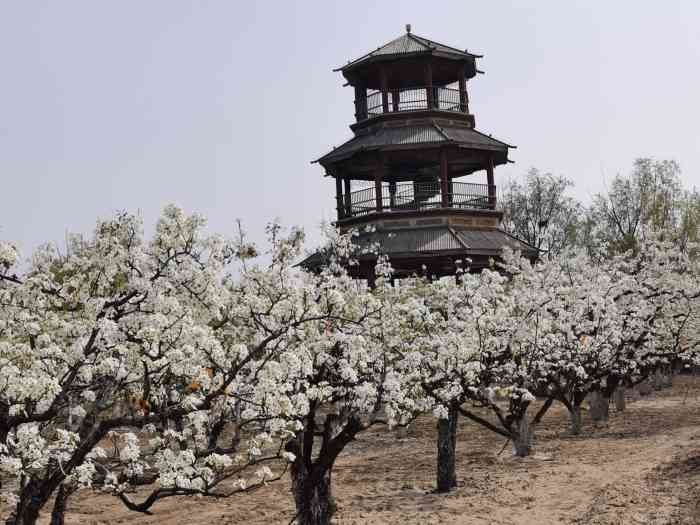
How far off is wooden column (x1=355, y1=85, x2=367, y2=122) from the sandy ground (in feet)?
47.7

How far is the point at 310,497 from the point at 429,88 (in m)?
22.7

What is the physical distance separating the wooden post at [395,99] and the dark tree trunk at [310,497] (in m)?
22.7

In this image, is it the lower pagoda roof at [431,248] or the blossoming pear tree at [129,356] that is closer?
the blossoming pear tree at [129,356]

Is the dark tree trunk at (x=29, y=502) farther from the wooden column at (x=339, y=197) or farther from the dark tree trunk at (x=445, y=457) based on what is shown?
the wooden column at (x=339, y=197)

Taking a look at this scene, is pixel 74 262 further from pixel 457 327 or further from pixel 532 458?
pixel 532 458

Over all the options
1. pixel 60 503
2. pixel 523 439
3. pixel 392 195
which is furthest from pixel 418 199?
pixel 60 503

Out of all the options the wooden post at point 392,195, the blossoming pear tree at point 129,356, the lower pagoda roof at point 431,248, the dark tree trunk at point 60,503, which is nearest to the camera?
the blossoming pear tree at point 129,356

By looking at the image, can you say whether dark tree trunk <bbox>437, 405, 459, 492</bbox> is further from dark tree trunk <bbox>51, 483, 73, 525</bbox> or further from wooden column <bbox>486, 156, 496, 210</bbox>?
wooden column <bbox>486, 156, 496, 210</bbox>

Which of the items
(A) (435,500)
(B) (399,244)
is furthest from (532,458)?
(B) (399,244)

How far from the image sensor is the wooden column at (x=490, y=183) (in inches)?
1309

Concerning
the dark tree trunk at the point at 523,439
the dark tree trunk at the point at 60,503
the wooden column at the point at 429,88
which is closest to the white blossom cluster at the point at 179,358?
the dark tree trunk at the point at 60,503

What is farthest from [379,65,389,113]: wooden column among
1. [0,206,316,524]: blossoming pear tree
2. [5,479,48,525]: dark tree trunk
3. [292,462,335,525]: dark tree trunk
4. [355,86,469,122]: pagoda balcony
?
[5,479,48,525]: dark tree trunk

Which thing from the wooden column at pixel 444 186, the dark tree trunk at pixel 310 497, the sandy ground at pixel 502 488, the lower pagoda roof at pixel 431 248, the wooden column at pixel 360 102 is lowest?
the sandy ground at pixel 502 488

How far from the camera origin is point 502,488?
1852 cm
